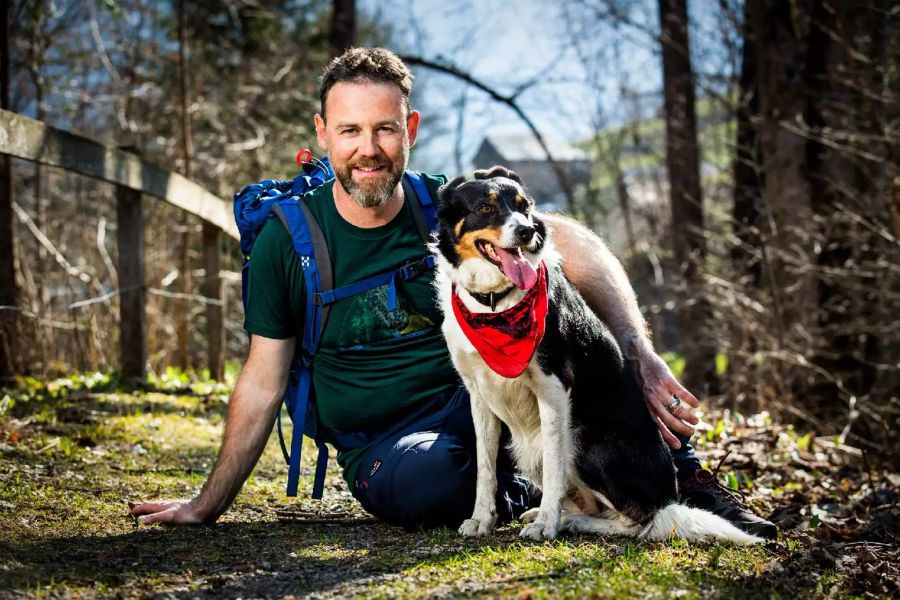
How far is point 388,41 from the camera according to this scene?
17.1m

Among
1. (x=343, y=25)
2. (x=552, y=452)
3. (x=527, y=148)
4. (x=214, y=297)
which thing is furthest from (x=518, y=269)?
(x=527, y=148)

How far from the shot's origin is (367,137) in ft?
11.8

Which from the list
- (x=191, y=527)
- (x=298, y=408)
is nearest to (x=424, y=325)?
(x=298, y=408)

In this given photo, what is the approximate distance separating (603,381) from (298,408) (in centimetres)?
130

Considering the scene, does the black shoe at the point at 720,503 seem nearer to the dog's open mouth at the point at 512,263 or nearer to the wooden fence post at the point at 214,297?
the dog's open mouth at the point at 512,263

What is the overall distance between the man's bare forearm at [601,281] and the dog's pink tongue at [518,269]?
0.52 metres

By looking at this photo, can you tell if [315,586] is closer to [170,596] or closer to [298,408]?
[170,596]

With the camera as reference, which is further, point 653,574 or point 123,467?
point 123,467

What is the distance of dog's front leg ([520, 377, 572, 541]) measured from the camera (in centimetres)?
321

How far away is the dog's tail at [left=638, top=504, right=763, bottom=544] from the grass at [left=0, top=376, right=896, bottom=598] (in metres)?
0.06

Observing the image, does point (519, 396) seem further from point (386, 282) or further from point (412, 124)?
point (412, 124)

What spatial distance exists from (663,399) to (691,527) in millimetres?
503

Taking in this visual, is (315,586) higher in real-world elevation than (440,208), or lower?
lower

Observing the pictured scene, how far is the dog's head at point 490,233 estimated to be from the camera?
10.3ft
